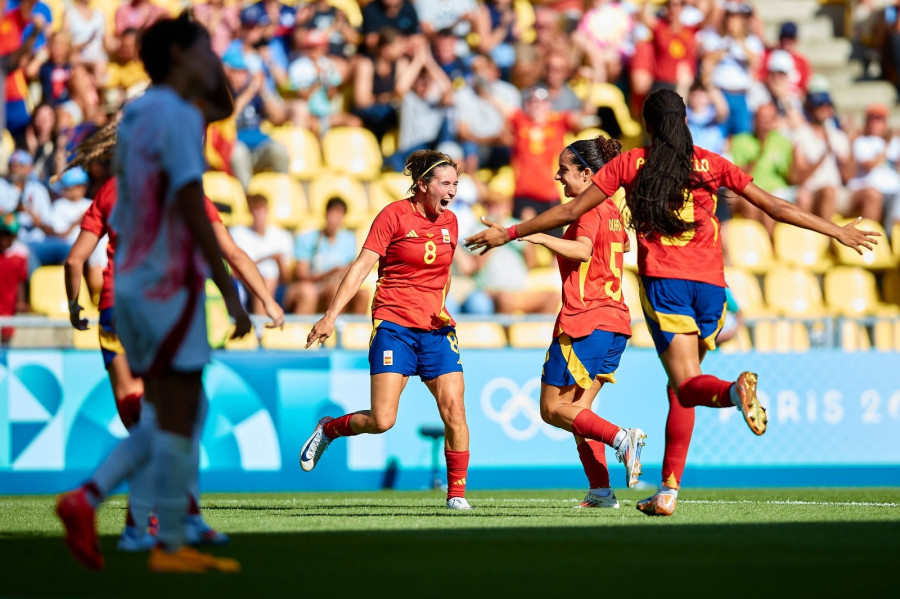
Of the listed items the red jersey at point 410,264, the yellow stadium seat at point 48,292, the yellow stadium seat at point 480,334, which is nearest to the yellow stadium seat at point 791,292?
the yellow stadium seat at point 480,334

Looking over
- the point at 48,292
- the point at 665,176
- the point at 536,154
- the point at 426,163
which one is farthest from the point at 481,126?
the point at 665,176

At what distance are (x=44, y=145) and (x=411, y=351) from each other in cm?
848

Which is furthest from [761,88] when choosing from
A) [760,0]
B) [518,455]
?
[518,455]

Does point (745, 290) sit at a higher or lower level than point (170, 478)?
higher

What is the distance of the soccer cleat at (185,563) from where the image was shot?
5.09 m

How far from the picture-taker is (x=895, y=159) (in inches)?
720

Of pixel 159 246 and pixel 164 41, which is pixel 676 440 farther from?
pixel 164 41

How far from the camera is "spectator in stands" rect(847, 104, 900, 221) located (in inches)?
679

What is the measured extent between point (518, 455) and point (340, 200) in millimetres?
3700

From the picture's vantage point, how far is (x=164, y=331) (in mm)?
5117

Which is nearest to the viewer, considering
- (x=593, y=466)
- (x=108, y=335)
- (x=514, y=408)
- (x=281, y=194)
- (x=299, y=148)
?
(x=108, y=335)

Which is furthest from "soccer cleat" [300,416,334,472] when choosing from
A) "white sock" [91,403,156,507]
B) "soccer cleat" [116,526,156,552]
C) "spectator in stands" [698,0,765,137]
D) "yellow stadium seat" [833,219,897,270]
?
"spectator in stands" [698,0,765,137]

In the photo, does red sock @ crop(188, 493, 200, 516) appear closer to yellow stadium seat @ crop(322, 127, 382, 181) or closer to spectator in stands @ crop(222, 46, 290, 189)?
spectator in stands @ crop(222, 46, 290, 189)

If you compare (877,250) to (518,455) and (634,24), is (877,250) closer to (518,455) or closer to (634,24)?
(634,24)
